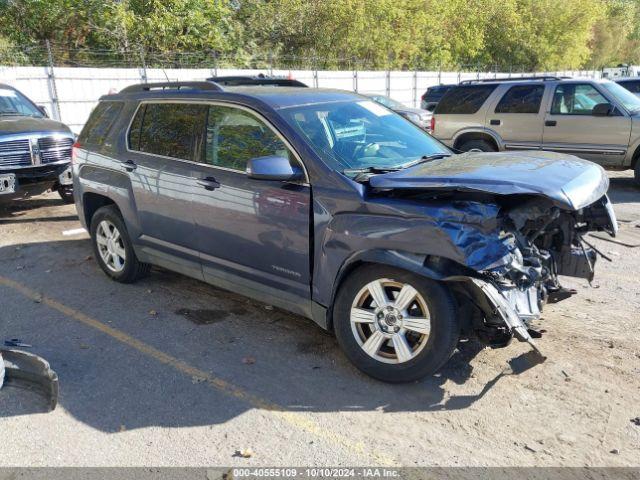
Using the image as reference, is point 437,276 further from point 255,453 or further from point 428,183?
point 255,453

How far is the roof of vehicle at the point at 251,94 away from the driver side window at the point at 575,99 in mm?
6324

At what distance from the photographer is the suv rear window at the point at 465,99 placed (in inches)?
421

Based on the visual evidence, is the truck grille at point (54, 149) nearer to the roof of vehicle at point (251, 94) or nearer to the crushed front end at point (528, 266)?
the roof of vehicle at point (251, 94)

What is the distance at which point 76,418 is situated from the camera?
348 cm

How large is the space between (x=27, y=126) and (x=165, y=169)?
497 centimetres

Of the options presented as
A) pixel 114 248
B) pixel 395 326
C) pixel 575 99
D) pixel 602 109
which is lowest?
pixel 114 248

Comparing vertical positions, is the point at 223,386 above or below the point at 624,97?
below

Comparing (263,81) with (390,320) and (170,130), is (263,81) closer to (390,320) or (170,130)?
(170,130)

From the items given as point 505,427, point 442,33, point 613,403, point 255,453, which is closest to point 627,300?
point 613,403

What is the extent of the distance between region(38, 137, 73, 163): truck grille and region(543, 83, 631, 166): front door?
8.05 meters

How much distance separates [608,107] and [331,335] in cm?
746

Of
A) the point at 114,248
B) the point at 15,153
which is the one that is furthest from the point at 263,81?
the point at 15,153

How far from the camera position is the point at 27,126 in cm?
864

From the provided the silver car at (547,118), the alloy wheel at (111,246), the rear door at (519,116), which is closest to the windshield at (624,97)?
the silver car at (547,118)
